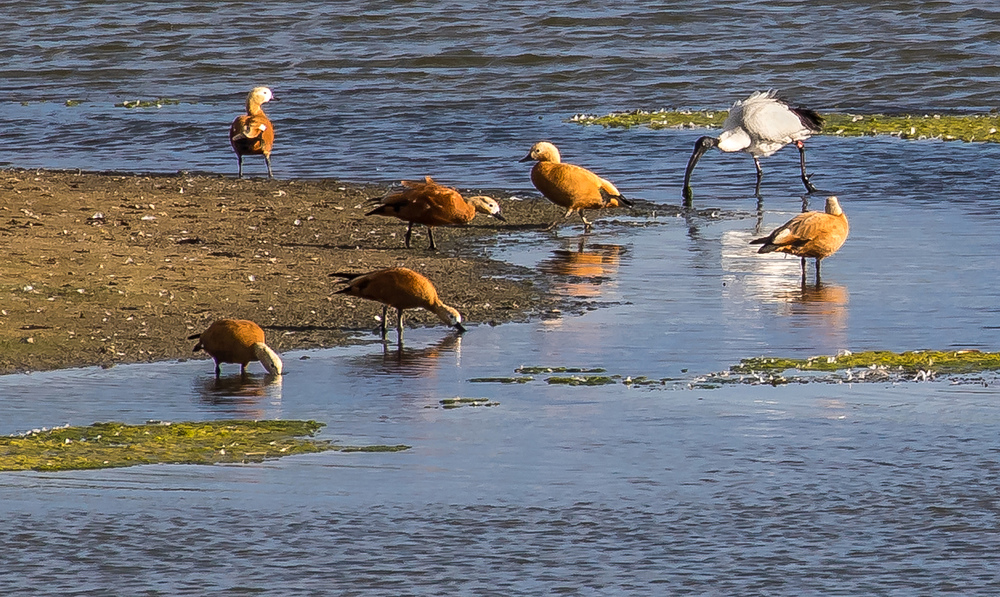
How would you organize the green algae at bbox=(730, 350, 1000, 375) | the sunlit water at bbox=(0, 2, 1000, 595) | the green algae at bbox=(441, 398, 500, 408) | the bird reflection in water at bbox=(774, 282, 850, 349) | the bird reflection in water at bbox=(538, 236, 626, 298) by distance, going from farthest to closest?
the bird reflection in water at bbox=(538, 236, 626, 298)
the bird reflection in water at bbox=(774, 282, 850, 349)
the green algae at bbox=(730, 350, 1000, 375)
the green algae at bbox=(441, 398, 500, 408)
the sunlit water at bbox=(0, 2, 1000, 595)

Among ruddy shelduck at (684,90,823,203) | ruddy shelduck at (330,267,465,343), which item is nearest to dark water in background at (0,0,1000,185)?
ruddy shelduck at (684,90,823,203)

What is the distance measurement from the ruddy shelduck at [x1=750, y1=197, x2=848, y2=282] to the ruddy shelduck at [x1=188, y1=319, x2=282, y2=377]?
15.5 ft

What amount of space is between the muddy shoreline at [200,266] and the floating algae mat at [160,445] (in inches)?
68.1

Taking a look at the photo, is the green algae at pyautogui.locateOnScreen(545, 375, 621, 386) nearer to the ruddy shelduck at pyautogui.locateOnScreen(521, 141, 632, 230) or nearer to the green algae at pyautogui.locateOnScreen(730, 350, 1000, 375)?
the green algae at pyautogui.locateOnScreen(730, 350, 1000, 375)

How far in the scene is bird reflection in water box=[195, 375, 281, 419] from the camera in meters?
8.52

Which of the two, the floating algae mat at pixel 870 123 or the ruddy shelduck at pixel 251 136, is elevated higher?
the floating algae mat at pixel 870 123

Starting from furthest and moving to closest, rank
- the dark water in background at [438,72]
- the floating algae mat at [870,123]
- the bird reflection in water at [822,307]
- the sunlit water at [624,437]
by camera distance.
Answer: the dark water in background at [438,72]
the floating algae mat at [870,123]
the bird reflection in water at [822,307]
the sunlit water at [624,437]

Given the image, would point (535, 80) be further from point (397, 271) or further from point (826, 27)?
point (397, 271)

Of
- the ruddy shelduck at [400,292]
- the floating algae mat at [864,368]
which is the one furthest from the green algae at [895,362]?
the ruddy shelduck at [400,292]

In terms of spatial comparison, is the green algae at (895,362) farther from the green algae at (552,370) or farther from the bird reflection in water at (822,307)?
the green algae at (552,370)

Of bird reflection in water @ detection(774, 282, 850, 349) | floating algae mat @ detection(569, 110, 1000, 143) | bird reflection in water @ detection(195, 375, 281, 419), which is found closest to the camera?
bird reflection in water @ detection(195, 375, 281, 419)

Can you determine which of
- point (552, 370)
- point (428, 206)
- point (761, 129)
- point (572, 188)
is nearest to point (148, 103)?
point (761, 129)

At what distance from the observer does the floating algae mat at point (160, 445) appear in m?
7.55

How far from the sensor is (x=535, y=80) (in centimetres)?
3139
